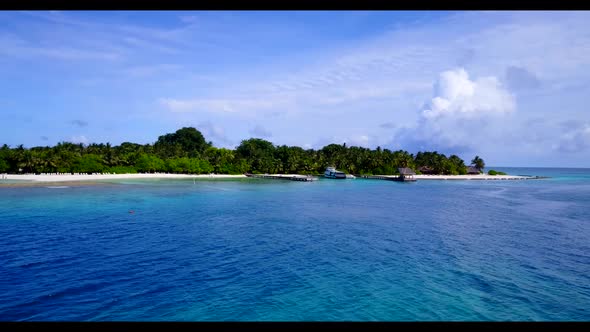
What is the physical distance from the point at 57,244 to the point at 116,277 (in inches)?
255

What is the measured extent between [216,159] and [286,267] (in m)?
70.6

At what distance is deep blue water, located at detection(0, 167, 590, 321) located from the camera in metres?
10.3

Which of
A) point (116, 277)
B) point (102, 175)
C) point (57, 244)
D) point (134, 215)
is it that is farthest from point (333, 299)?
point (102, 175)

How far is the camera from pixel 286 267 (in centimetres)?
1408

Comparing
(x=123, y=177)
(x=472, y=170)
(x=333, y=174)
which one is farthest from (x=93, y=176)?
(x=472, y=170)

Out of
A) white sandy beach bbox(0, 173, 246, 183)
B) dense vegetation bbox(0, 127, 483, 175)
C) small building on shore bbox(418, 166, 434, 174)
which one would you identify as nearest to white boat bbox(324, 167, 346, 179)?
dense vegetation bbox(0, 127, 483, 175)

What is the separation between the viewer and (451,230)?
22578mm

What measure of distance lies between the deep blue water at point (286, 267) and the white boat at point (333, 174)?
51254mm

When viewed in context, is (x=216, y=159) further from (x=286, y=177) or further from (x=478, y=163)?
(x=478, y=163)

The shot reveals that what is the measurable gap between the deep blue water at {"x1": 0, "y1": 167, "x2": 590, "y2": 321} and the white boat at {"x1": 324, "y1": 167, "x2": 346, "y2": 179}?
5125cm

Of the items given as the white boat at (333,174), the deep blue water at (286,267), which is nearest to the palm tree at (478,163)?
the white boat at (333,174)

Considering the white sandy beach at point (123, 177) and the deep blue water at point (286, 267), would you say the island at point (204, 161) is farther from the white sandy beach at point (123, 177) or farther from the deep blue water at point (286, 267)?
the deep blue water at point (286, 267)

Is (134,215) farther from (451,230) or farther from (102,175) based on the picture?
(102,175)

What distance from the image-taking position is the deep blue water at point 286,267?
10312mm
